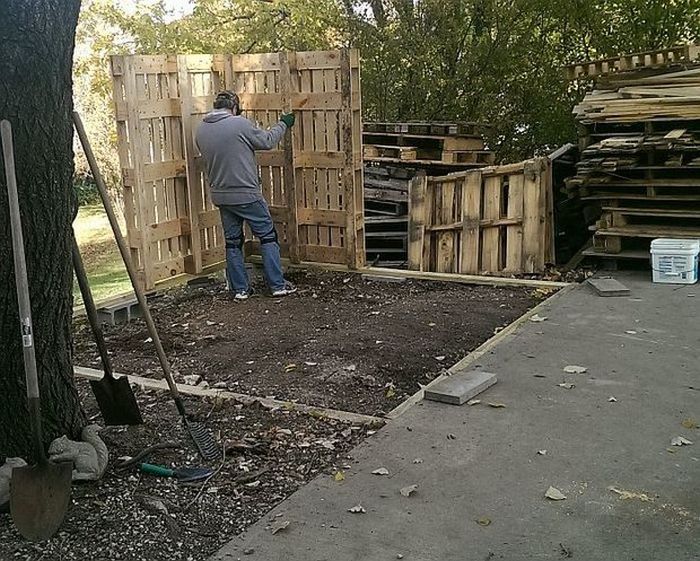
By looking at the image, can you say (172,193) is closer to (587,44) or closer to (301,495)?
(301,495)

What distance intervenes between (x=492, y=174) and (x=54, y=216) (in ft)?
20.1

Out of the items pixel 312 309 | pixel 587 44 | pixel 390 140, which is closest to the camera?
pixel 312 309

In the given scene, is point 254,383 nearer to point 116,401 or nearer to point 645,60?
point 116,401

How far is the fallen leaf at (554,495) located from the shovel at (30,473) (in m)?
2.37

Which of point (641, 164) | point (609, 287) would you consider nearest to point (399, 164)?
point (641, 164)

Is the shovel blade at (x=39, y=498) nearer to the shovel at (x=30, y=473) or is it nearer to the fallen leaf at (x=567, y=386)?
the shovel at (x=30, y=473)

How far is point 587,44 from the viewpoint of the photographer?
42.2ft

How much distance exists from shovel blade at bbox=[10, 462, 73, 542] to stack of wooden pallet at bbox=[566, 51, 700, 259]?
6716 mm

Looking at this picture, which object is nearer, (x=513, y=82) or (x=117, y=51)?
(x=513, y=82)

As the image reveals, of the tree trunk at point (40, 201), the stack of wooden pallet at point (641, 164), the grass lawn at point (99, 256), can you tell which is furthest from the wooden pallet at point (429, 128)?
the tree trunk at point (40, 201)

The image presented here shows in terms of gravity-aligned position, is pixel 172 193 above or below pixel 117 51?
below

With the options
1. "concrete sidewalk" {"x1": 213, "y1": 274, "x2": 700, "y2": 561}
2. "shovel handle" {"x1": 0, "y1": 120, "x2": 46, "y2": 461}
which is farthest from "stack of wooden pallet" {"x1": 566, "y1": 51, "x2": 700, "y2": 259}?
"shovel handle" {"x1": 0, "y1": 120, "x2": 46, "y2": 461}

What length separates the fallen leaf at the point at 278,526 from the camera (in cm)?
420

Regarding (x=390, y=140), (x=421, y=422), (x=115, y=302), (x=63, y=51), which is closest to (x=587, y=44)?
(x=390, y=140)
